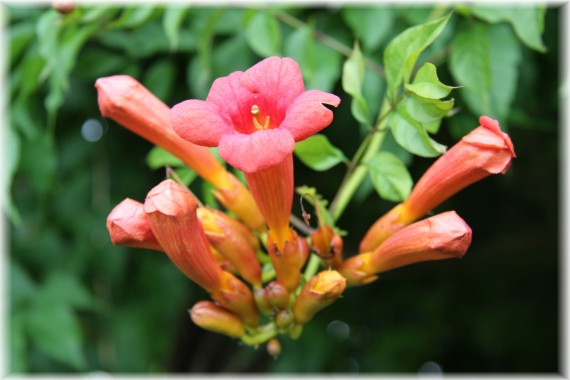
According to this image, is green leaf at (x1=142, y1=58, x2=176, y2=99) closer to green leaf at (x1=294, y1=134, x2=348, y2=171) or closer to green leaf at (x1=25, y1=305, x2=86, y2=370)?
green leaf at (x1=294, y1=134, x2=348, y2=171)

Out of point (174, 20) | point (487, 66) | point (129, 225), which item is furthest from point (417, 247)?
point (174, 20)

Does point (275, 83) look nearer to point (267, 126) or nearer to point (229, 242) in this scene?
point (267, 126)

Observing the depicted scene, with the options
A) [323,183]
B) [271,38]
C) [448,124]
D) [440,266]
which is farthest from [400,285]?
[271,38]

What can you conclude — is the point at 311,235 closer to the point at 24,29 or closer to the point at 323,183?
the point at 323,183

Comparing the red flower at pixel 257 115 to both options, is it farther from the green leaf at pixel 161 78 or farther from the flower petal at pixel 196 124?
the green leaf at pixel 161 78

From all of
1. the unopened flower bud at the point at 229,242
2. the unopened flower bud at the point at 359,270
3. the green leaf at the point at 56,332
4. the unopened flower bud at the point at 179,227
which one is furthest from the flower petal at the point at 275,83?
the green leaf at the point at 56,332
